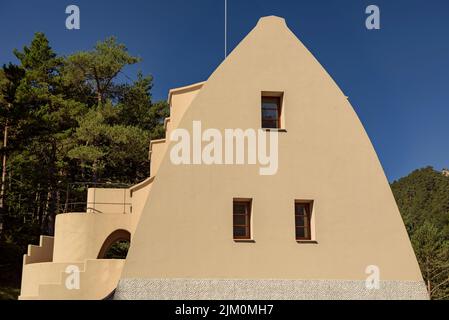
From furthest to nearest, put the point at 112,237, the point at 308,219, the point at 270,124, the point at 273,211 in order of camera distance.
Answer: the point at 112,237 < the point at 270,124 < the point at 308,219 < the point at 273,211

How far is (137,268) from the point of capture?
1250cm

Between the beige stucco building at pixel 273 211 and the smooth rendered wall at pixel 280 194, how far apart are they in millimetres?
28

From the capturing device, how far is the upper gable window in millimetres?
13945

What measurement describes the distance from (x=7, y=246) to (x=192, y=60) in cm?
1600

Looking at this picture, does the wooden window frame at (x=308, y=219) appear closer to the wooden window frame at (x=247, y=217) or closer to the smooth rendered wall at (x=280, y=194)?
the smooth rendered wall at (x=280, y=194)

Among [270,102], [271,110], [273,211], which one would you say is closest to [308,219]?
[273,211]

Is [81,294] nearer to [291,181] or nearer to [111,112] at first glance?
[291,181]

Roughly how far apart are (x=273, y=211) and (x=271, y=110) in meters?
3.04

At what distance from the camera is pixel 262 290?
41.4ft

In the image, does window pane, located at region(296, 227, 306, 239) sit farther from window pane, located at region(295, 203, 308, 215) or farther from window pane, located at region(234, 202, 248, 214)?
window pane, located at region(234, 202, 248, 214)

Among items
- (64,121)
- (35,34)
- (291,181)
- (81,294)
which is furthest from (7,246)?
(291,181)
